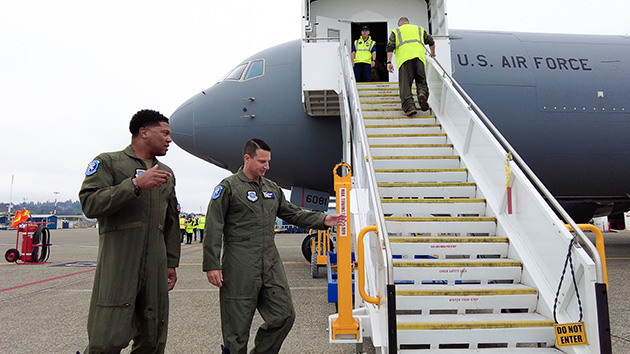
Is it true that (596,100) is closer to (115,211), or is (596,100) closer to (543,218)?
(543,218)

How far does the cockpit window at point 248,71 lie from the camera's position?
7.95 meters

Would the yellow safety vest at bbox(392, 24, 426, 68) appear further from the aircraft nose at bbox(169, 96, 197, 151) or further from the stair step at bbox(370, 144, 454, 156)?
the aircraft nose at bbox(169, 96, 197, 151)

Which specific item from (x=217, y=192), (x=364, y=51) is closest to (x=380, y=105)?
(x=364, y=51)

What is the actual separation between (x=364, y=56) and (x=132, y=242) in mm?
5994

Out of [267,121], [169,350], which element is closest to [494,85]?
[267,121]

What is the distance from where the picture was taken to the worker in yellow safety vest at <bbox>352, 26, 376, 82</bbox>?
7344 millimetres

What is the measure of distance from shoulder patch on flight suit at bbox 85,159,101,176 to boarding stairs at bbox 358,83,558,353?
2.22 m

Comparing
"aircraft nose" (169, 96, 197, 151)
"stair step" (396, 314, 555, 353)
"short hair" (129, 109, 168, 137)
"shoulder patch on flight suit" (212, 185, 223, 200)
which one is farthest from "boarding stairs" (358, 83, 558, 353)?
"aircraft nose" (169, 96, 197, 151)

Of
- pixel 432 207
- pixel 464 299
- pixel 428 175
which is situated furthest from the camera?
pixel 428 175

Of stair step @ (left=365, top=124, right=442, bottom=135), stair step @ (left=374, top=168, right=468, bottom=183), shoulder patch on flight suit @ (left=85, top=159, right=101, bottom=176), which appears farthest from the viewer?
stair step @ (left=365, top=124, right=442, bottom=135)

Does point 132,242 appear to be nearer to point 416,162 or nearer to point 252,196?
point 252,196

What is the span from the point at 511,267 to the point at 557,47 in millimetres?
6793

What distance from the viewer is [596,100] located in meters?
8.01

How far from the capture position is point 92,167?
224 cm
